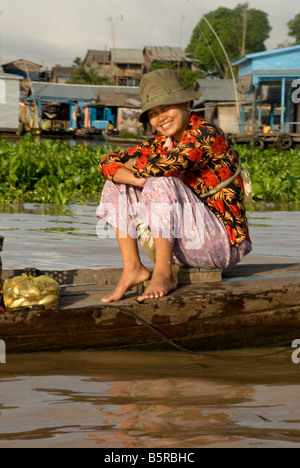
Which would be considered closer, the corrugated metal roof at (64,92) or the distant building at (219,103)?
the distant building at (219,103)

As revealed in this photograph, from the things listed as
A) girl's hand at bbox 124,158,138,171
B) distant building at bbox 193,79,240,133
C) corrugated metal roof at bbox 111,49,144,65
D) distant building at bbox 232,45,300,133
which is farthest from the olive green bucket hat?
corrugated metal roof at bbox 111,49,144,65

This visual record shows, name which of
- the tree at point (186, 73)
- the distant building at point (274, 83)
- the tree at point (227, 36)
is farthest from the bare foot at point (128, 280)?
the tree at point (227, 36)

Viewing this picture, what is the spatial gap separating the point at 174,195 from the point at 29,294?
0.76 meters

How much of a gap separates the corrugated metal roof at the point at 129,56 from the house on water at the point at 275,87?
783 inches

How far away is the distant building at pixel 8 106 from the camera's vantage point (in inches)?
1119

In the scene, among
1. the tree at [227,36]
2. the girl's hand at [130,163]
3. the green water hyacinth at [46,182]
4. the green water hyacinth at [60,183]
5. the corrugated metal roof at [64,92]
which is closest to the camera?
the girl's hand at [130,163]

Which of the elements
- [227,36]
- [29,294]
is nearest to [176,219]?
[29,294]

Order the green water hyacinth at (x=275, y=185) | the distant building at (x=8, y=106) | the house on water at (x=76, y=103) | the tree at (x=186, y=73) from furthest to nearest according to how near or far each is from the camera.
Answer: the tree at (x=186, y=73) < the house on water at (x=76, y=103) < the distant building at (x=8, y=106) < the green water hyacinth at (x=275, y=185)

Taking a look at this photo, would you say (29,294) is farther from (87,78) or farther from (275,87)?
(87,78)

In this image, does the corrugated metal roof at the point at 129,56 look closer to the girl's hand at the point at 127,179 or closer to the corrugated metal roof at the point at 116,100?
the corrugated metal roof at the point at 116,100

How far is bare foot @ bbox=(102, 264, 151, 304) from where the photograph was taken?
3094 mm

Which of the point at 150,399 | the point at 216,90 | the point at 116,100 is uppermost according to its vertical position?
the point at 216,90

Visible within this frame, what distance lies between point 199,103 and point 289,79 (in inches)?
394

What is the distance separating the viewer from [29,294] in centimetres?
293
